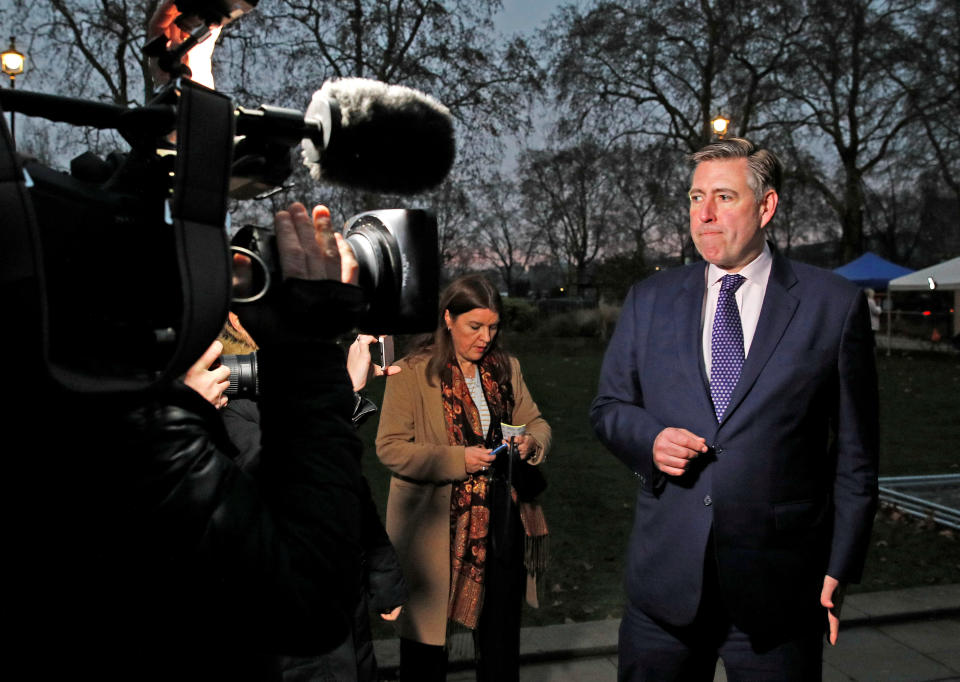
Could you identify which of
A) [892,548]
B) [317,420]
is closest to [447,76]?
[892,548]

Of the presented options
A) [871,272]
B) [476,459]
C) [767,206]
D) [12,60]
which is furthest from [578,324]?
[767,206]

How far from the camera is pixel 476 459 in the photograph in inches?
138

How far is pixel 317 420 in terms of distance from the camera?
1.27 m

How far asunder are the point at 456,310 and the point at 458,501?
2.63ft

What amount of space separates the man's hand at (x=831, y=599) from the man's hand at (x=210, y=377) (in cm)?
177

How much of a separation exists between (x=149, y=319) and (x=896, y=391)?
16025 millimetres

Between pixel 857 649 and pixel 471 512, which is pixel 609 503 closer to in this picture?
pixel 857 649

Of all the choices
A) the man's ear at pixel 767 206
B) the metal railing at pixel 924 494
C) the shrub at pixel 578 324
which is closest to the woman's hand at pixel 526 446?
the man's ear at pixel 767 206

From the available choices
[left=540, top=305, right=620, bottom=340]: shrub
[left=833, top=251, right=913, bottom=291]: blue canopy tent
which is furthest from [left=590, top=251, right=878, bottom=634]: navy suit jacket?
[left=540, top=305, right=620, bottom=340]: shrub

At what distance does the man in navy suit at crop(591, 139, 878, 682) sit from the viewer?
2.55 meters

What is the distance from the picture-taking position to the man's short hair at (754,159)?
2.78 m

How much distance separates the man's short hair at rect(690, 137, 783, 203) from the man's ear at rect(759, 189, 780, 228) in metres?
0.01

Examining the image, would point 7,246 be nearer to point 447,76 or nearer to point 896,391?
point 896,391

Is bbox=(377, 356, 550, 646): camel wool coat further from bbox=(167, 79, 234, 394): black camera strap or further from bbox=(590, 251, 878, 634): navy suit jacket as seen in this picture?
bbox=(167, 79, 234, 394): black camera strap
